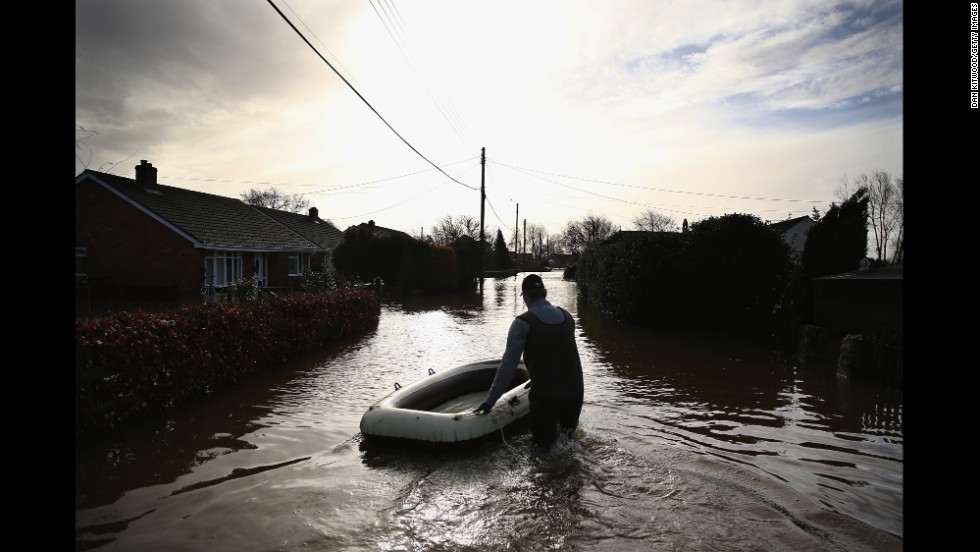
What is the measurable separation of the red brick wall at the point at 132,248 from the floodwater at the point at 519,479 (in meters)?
18.5

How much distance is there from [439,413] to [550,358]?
163 cm

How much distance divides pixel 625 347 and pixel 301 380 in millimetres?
8150

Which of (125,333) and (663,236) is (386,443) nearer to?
(125,333)

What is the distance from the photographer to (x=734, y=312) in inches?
634

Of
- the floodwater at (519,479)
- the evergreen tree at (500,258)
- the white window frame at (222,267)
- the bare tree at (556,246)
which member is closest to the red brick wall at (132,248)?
the white window frame at (222,267)

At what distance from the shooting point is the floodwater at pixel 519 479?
14.4 feet

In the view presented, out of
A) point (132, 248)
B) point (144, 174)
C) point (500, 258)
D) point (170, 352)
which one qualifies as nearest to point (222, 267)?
point (132, 248)

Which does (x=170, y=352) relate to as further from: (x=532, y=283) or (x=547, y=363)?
(x=547, y=363)

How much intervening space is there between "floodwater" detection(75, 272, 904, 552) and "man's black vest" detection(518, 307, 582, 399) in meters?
0.82

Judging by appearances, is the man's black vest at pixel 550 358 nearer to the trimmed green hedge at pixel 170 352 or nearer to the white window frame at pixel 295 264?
the trimmed green hedge at pixel 170 352

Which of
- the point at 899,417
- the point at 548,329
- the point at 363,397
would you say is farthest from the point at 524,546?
the point at 899,417

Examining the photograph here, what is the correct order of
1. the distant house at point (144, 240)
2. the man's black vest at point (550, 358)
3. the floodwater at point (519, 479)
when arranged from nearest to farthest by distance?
the floodwater at point (519, 479), the man's black vest at point (550, 358), the distant house at point (144, 240)

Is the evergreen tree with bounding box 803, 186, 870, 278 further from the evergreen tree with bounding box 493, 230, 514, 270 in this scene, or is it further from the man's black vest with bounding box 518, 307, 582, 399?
the evergreen tree with bounding box 493, 230, 514, 270

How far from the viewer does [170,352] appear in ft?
26.0
